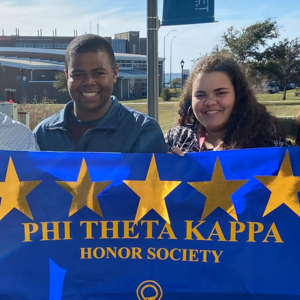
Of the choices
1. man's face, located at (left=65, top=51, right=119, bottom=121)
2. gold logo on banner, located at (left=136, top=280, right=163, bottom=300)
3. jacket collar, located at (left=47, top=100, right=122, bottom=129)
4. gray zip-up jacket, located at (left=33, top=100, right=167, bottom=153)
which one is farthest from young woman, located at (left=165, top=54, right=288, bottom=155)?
gold logo on banner, located at (left=136, top=280, right=163, bottom=300)

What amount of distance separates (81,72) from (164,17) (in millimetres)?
1675

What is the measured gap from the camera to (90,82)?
2771mm

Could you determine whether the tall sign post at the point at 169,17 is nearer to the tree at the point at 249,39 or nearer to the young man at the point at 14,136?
the young man at the point at 14,136

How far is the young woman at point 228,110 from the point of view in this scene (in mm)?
2750

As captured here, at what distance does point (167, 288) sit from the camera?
99.9 inches

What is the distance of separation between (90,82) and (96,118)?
0.87ft

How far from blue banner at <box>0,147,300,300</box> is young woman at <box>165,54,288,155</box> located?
22 cm

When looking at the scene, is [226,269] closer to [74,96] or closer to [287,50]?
[74,96]

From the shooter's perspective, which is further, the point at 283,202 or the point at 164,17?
the point at 164,17

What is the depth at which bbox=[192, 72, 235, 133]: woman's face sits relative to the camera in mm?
2793

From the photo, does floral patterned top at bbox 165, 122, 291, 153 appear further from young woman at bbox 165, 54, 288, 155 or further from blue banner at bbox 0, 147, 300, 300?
blue banner at bbox 0, 147, 300, 300

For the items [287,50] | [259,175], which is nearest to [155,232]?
[259,175]

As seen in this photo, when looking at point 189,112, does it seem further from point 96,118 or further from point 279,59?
point 279,59

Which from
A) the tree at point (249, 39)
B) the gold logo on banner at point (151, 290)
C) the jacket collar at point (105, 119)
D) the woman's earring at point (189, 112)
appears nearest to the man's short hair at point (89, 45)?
the jacket collar at point (105, 119)
